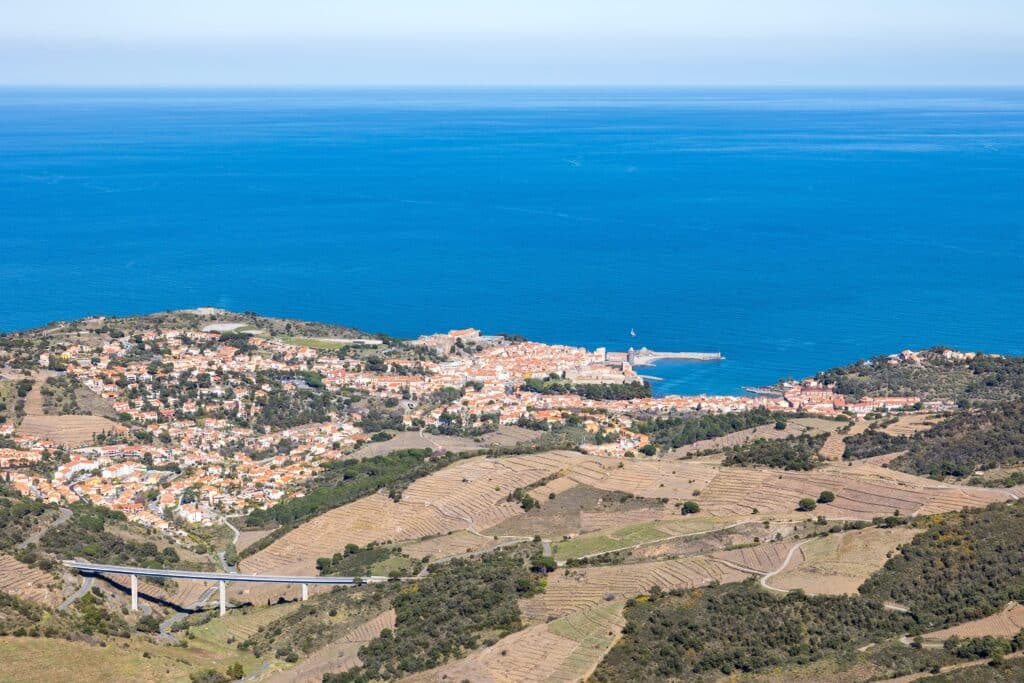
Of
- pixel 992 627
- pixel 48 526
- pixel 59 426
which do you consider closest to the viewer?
pixel 992 627

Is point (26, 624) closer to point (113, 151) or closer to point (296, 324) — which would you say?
point (296, 324)

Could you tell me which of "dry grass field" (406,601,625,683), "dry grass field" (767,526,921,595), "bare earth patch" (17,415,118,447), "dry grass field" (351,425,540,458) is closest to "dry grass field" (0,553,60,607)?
"dry grass field" (406,601,625,683)

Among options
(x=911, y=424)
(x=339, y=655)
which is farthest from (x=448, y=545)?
(x=911, y=424)

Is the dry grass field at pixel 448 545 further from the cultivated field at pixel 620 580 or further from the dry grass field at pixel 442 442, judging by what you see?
the dry grass field at pixel 442 442

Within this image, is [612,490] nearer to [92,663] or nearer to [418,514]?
[418,514]

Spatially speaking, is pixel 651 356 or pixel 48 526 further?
pixel 651 356

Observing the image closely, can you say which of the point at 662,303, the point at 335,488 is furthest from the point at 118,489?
→ the point at 662,303

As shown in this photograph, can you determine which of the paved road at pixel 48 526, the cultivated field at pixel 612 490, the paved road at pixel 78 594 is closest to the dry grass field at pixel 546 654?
the cultivated field at pixel 612 490
